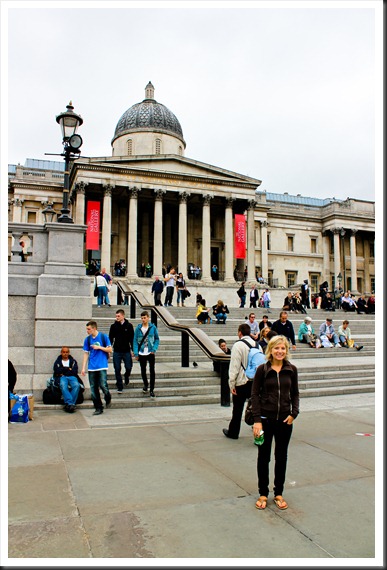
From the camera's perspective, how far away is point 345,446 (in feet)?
21.8

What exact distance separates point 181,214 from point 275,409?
3849 cm

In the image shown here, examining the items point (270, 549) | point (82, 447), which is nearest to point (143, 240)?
point (82, 447)

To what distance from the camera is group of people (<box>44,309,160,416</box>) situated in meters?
8.59

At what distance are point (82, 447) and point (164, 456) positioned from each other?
1.22m

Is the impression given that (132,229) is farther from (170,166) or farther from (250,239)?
(250,239)

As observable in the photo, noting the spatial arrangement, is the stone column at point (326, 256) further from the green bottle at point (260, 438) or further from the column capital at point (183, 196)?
the green bottle at point (260, 438)

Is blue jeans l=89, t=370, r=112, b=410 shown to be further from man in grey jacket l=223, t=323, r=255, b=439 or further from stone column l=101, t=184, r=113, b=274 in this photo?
stone column l=101, t=184, r=113, b=274

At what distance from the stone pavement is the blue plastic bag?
0.17 meters

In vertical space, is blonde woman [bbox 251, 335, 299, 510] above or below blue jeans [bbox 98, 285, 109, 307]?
below

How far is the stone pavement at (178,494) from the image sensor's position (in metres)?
3.56

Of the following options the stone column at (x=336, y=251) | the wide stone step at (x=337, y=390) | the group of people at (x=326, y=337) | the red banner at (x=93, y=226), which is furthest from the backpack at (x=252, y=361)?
the stone column at (x=336, y=251)

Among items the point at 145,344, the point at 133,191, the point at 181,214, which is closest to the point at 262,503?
the point at 145,344

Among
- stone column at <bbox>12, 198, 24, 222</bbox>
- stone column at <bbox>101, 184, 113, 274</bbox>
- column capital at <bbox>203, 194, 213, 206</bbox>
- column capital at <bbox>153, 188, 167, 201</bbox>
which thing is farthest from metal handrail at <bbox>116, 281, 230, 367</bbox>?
stone column at <bbox>12, 198, 24, 222</bbox>

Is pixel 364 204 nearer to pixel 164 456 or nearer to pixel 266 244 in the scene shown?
pixel 266 244
